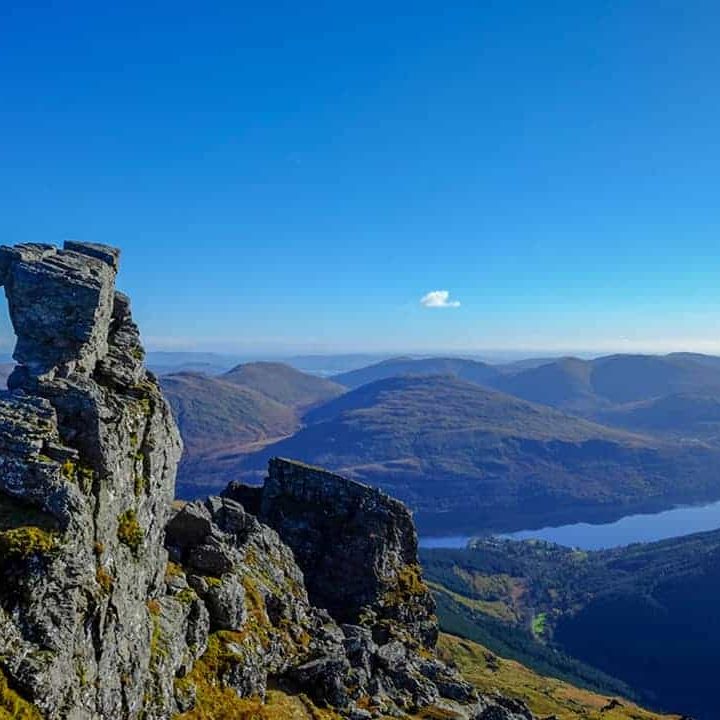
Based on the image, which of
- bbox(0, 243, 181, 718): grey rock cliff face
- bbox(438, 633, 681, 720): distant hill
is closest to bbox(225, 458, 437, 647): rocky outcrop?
bbox(0, 243, 181, 718): grey rock cliff face

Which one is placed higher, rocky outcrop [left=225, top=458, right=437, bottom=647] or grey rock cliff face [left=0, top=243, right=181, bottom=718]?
grey rock cliff face [left=0, top=243, right=181, bottom=718]

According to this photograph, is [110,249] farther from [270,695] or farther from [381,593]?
[381,593]

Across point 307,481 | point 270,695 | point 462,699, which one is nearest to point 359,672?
point 270,695

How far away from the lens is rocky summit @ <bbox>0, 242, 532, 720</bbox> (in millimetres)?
30000

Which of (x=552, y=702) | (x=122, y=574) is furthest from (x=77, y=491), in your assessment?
(x=552, y=702)

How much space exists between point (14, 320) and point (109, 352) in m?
7.45

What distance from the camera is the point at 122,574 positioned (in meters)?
36.8

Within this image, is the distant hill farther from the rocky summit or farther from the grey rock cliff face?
the grey rock cliff face

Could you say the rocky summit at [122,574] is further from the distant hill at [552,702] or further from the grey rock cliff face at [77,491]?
the distant hill at [552,702]

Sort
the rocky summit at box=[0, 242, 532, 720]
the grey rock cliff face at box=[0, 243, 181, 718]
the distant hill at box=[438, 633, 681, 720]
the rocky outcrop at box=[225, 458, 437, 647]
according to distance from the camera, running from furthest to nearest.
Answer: the distant hill at box=[438, 633, 681, 720], the rocky outcrop at box=[225, 458, 437, 647], the rocky summit at box=[0, 242, 532, 720], the grey rock cliff face at box=[0, 243, 181, 718]

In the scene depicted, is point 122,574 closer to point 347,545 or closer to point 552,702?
point 347,545

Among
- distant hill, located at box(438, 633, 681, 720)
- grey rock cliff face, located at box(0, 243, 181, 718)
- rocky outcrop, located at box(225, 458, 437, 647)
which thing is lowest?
distant hill, located at box(438, 633, 681, 720)

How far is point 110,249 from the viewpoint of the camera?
150 feet

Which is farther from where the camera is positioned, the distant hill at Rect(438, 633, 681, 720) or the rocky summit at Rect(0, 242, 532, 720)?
the distant hill at Rect(438, 633, 681, 720)
